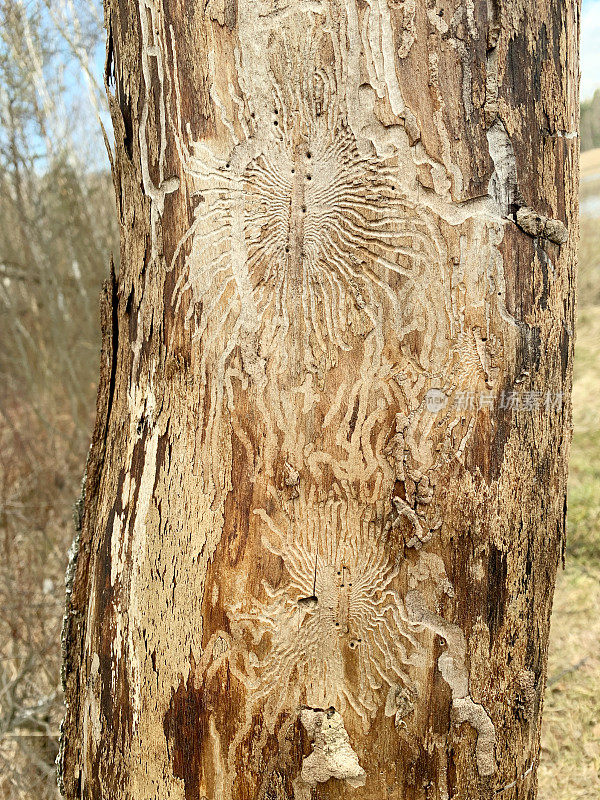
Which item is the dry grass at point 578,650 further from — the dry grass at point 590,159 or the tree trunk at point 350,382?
the tree trunk at point 350,382

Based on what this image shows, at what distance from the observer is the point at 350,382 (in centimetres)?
111

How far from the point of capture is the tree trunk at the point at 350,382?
1080mm

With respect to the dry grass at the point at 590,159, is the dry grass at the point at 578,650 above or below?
below

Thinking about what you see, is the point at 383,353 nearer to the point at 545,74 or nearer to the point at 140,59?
the point at 545,74

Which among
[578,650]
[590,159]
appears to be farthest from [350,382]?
[590,159]

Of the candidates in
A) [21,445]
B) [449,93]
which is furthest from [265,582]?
[21,445]

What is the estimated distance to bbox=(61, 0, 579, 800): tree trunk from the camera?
3.54ft

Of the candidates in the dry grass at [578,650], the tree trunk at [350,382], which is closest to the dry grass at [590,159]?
the dry grass at [578,650]

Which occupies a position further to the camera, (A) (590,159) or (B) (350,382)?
(A) (590,159)

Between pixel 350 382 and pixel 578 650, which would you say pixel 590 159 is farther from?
pixel 350 382

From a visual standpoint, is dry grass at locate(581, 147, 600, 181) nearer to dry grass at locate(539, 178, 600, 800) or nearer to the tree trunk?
dry grass at locate(539, 178, 600, 800)

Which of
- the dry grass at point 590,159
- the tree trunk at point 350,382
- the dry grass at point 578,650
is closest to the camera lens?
the tree trunk at point 350,382

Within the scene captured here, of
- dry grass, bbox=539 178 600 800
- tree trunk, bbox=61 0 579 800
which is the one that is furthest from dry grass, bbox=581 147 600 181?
tree trunk, bbox=61 0 579 800

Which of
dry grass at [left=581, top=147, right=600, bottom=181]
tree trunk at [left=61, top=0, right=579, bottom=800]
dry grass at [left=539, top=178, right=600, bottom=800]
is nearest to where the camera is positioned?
tree trunk at [left=61, top=0, right=579, bottom=800]
